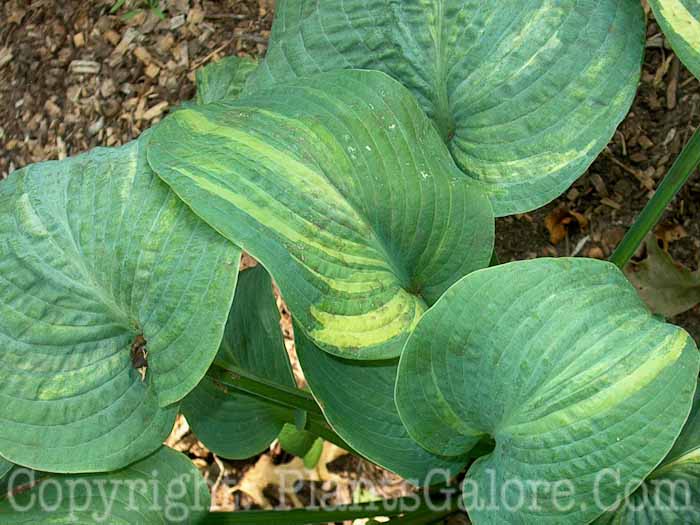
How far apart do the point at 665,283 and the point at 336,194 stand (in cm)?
87

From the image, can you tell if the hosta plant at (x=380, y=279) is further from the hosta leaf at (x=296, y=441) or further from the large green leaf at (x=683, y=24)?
the hosta leaf at (x=296, y=441)

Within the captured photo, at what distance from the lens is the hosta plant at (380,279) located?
2.74ft

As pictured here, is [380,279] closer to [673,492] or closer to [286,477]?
[673,492]

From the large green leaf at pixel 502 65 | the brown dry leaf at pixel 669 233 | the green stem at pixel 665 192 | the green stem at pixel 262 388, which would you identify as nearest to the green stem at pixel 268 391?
the green stem at pixel 262 388

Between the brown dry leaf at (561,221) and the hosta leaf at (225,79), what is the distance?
694mm

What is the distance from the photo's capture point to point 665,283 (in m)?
1.50

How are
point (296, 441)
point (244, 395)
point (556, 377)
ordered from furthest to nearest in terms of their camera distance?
point (296, 441) → point (244, 395) → point (556, 377)

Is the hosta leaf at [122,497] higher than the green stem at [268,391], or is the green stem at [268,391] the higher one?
the green stem at [268,391]

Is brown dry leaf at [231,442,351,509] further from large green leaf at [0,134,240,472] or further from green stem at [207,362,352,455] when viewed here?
large green leaf at [0,134,240,472]

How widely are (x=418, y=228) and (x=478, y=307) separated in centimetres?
15

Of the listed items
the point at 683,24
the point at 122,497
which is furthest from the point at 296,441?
the point at 683,24

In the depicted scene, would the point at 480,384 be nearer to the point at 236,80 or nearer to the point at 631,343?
the point at 631,343

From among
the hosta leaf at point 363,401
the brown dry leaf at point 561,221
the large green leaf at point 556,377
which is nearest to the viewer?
the large green leaf at point 556,377

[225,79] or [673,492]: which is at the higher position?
[225,79]
